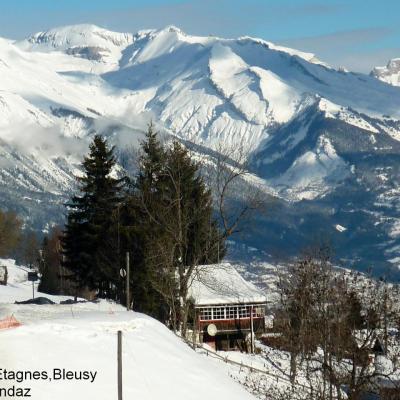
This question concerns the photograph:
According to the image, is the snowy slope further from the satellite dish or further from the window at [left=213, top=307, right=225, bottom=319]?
the window at [left=213, top=307, right=225, bottom=319]

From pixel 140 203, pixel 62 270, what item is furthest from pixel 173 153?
pixel 62 270

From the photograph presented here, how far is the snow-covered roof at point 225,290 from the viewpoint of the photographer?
61.5 m

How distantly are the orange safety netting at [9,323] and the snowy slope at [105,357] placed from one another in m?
0.22

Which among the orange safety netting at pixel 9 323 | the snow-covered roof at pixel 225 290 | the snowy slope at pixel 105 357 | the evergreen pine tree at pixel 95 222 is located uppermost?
the evergreen pine tree at pixel 95 222

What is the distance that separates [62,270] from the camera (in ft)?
321

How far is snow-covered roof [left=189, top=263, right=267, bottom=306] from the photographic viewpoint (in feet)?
202

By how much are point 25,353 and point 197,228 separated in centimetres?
2916

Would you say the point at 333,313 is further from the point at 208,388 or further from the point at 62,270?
the point at 62,270

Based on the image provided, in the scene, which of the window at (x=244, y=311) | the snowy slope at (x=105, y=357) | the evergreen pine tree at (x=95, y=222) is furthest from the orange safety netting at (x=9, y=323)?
the window at (x=244, y=311)

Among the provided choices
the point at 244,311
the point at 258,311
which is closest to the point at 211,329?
the point at 244,311

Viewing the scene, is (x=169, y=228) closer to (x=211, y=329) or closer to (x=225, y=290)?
(x=211, y=329)

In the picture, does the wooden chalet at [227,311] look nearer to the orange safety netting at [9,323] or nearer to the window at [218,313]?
the window at [218,313]

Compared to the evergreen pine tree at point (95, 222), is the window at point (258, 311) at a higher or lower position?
lower

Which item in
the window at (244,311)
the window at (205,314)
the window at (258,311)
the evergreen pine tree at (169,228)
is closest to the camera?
the evergreen pine tree at (169,228)
